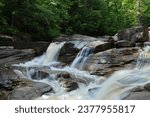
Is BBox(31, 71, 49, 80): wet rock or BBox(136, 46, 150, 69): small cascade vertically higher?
BBox(136, 46, 150, 69): small cascade

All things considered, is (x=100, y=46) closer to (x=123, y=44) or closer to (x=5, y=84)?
(x=123, y=44)

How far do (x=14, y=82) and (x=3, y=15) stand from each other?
12.9 m

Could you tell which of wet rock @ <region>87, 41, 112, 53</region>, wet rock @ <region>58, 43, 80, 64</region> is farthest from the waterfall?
wet rock @ <region>58, 43, 80, 64</region>

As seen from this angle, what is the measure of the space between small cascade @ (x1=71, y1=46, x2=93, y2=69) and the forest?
23.9ft

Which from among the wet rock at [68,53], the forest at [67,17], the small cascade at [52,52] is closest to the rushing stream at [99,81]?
the wet rock at [68,53]

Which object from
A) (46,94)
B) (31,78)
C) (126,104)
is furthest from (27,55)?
(126,104)

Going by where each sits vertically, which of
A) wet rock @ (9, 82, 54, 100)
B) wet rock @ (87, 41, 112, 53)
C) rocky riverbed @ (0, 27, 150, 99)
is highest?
wet rock @ (87, 41, 112, 53)

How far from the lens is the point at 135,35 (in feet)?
61.4

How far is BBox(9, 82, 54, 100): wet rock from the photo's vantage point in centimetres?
1088

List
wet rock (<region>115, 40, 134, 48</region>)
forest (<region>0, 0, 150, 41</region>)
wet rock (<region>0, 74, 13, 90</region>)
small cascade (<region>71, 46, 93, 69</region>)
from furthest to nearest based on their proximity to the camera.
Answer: forest (<region>0, 0, 150, 41</region>) < wet rock (<region>115, 40, 134, 48</region>) < small cascade (<region>71, 46, 93, 69</region>) < wet rock (<region>0, 74, 13, 90</region>)

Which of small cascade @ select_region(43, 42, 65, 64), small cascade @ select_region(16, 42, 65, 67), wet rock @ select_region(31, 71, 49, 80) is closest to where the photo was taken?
wet rock @ select_region(31, 71, 49, 80)

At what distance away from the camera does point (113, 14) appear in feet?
117

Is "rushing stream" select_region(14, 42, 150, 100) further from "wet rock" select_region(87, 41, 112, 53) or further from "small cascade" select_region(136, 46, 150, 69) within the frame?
"wet rock" select_region(87, 41, 112, 53)

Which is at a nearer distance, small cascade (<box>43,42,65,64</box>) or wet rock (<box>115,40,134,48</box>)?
wet rock (<box>115,40,134,48</box>)
